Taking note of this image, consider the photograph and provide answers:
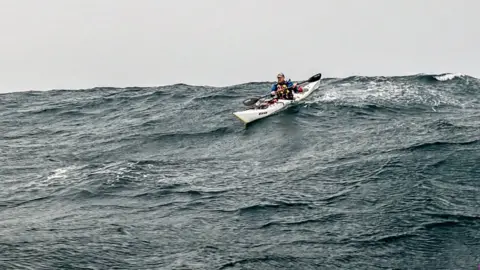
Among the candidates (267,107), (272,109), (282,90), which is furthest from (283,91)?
(267,107)

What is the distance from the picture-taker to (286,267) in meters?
24.6

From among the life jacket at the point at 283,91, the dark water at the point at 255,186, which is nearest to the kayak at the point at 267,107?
the life jacket at the point at 283,91

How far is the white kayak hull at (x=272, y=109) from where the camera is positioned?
48.8 meters

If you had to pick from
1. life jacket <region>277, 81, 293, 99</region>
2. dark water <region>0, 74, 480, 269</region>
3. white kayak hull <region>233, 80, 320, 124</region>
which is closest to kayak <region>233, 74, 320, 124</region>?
white kayak hull <region>233, 80, 320, 124</region>

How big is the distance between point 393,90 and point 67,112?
32.3 meters

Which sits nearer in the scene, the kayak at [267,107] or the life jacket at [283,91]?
the kayak at [267,107]

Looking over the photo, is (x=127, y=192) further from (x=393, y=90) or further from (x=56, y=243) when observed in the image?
(x=393, y=90)

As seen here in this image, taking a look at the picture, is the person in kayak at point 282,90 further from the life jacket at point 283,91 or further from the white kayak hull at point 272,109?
the white kayak hull at point 272,109

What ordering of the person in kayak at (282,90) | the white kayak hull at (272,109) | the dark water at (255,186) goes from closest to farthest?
the dark water at (255,186) → the white kayak hull at (272,109) → the person in kayak at (282,90)

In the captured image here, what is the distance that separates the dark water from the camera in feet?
85.9

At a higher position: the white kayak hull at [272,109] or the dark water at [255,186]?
the white kayak hull at [272,109]

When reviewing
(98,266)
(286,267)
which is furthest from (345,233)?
(98,266)

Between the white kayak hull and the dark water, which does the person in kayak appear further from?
the dark water

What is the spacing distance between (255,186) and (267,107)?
17.4m
